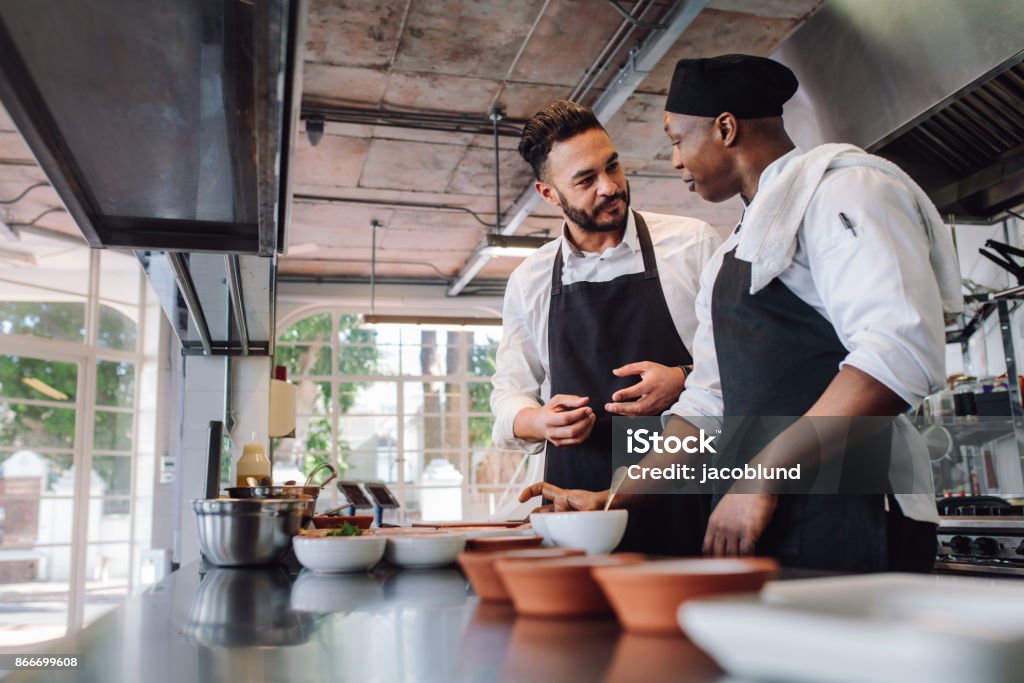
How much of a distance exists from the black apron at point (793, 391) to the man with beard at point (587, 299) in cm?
50

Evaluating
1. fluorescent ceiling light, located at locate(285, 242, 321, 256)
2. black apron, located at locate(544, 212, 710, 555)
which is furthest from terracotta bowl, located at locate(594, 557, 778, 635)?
fluorescent ceiling light, located at locate(285, 242, 321, 256)

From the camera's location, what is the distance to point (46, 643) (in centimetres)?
71

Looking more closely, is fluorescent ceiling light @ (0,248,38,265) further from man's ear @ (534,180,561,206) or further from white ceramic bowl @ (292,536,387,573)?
white ceramic bowl @ (292,536,387,573)

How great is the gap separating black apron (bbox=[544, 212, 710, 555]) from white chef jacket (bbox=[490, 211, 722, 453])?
0.07 feet

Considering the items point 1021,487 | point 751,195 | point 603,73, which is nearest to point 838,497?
point 751,195

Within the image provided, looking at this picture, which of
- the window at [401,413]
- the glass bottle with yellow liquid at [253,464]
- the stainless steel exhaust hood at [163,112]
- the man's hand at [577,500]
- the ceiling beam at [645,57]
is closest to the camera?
the stainless steel exhaust hood at [163,112]

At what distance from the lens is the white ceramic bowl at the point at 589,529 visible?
1017 mm

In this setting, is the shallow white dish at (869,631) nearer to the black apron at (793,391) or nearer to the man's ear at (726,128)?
the black apron at (793,391)

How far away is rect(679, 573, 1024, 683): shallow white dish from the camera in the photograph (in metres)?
0.37

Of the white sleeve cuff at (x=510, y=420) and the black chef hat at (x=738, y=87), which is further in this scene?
the white sleeve cuff at (x=510, y=420)

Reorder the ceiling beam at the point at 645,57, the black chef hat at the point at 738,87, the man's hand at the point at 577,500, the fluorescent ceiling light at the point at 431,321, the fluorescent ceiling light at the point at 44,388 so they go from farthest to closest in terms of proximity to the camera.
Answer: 1. the fluorescent ceiling light at the point at 431,321
2. the fluorescent ceiling light at the point at 44,388
3. the ceiling beam at the point at 645,57
4. the black chef hat at the point at 738,87
5. the man's hand at the point at 577,500

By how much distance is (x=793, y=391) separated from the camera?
129cm

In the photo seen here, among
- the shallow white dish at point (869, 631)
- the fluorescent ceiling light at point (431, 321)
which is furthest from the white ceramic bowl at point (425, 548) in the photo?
the fluorescent ceiling light at point (431, 321)

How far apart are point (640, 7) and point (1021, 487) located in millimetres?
2692
